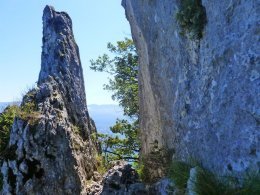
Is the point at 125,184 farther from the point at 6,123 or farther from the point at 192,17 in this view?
the point at 6,123

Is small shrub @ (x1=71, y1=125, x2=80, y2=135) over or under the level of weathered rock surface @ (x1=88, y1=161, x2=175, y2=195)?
over

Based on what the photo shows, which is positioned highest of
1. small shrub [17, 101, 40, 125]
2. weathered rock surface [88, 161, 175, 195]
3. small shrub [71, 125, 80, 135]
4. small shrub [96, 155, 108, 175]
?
small shrub [17, 101, 40, 125]

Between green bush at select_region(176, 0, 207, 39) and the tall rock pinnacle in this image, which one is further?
the tall rock pinnacle

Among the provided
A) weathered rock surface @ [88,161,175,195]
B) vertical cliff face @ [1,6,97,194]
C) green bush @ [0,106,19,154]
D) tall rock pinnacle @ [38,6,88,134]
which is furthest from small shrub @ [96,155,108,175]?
green bush @ [0,106,19,154]

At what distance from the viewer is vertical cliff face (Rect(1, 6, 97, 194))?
15.5 metres

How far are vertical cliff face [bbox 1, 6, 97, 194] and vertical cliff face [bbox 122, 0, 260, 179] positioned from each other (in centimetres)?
366

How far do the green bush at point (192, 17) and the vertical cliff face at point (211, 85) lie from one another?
0.80ft

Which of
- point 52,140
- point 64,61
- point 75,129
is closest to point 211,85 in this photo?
point 52,140

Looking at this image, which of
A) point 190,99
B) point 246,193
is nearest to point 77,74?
point 190,99

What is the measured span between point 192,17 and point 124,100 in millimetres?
21975

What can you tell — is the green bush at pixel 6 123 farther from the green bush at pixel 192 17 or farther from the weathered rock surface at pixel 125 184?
the green bush at pixel 192 17

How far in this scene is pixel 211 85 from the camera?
34.2 ft

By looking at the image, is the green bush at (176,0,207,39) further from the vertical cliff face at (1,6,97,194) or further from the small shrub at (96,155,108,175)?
the small shrub at (96,155,108,175)

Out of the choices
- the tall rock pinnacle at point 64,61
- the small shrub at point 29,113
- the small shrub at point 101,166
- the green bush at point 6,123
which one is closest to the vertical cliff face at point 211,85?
the small shrub at point 101,166
